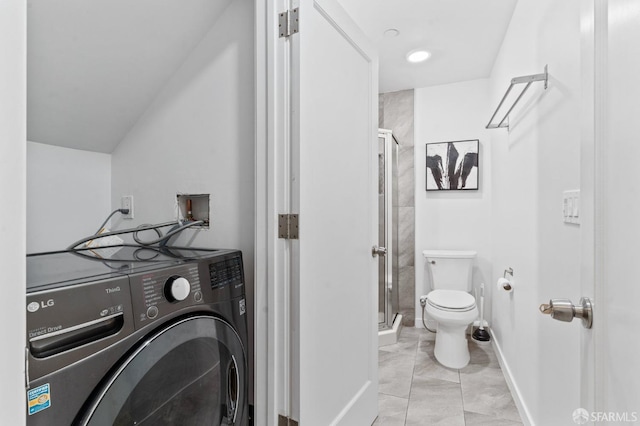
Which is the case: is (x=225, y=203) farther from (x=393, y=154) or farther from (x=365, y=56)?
(x=393, y=154)

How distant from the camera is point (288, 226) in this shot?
1.21 metres

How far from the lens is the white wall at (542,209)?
1222mm

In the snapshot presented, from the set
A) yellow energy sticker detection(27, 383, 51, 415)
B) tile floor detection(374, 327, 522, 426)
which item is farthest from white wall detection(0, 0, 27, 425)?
tile floor detection(374, 327, 522, 426)

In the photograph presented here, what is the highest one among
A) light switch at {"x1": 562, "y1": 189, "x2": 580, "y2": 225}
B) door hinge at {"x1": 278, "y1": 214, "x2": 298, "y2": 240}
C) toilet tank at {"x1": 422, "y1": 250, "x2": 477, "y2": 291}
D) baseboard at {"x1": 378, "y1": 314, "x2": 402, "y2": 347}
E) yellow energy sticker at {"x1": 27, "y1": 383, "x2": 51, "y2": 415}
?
light switch at {"x1": 562, "y1": 189, "x2": 580, "y2": 225}

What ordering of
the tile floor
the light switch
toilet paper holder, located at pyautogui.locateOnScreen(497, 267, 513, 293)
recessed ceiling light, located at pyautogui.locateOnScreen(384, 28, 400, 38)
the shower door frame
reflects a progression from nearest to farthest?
the light switch < the tile floor < toilet paper holder, located at pyautogui.locateOnScreen(497, 267, 513, 293) < recessed ceiling light, located at pyautogui.locateOnScreen(384, 28, 400, 38) < the shower door frame

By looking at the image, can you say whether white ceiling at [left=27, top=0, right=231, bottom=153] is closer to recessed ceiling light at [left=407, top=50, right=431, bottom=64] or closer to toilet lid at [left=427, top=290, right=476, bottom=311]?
recessed ceiling light at [left=407, top=50, right=431, bottom=64]

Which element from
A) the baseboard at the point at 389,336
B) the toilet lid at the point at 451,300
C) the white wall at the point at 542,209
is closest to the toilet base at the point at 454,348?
the toilet lid at the point at 451,300

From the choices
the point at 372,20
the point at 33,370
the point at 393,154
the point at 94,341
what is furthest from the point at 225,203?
the point at 393,154

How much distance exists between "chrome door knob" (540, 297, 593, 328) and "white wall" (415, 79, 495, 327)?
2.40 metres

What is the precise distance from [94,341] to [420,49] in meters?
2.72

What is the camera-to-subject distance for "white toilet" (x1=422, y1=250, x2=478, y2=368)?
233 cm

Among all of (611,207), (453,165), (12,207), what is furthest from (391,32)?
(12,207)

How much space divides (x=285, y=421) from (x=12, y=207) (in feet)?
3.92

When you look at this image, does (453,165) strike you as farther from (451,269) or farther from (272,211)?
(272,211)
